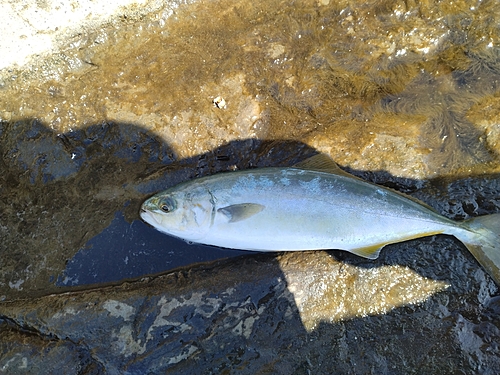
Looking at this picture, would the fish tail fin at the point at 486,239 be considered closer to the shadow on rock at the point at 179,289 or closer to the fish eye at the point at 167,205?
the shadow on rock at the point at 179,289

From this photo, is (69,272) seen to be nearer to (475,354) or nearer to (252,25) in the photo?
(252,25)

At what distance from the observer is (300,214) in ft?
7.93

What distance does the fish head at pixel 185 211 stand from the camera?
7.95 ft

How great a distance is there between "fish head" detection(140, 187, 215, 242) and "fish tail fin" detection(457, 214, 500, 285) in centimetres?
199

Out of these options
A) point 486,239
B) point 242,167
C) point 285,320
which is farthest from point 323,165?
point 486,239

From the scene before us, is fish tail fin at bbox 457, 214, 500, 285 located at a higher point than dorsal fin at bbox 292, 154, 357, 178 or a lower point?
lower

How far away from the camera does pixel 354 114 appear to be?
2977 mm

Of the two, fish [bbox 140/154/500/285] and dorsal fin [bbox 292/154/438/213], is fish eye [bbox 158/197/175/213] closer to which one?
fish [bbox 140/154/500/285]

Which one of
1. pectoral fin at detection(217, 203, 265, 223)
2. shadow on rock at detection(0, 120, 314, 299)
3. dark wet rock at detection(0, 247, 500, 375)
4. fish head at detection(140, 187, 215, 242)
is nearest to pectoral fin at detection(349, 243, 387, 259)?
dark wet rock at detection(0, 247, 500, 375)

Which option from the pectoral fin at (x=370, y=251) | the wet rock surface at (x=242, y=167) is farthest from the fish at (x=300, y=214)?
the wet rock surface at (x=242, y=167)

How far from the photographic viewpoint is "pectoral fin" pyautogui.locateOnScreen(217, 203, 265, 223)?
94.1 inches

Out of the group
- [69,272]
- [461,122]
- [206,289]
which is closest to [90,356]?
[69,272]

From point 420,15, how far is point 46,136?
3678 millimetres

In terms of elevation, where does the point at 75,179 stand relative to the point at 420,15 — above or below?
below
